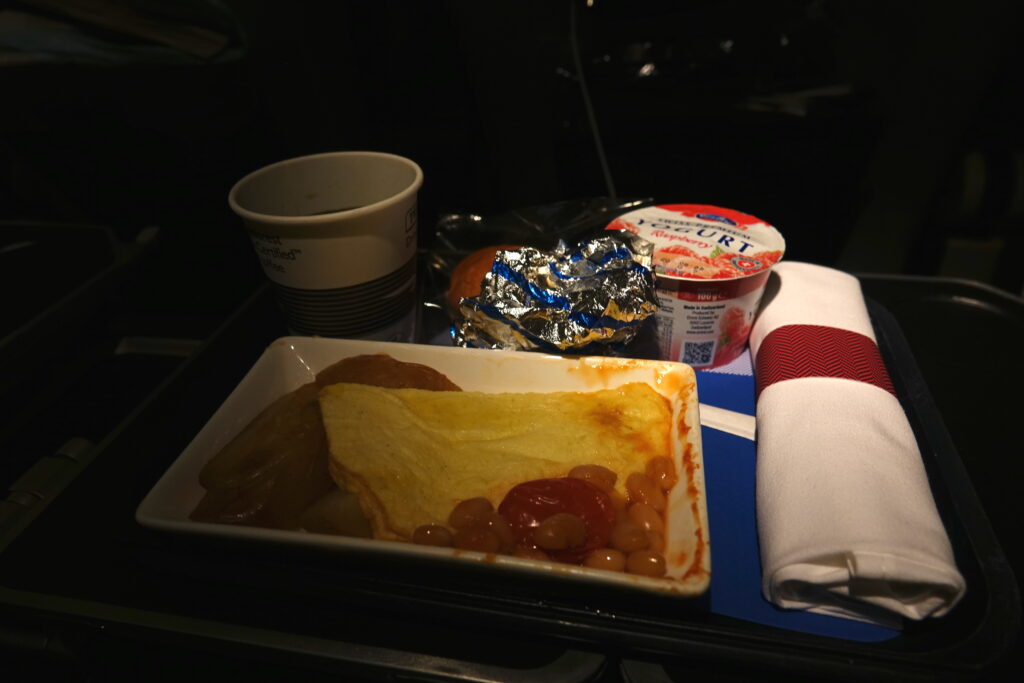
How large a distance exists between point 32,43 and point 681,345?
107cm

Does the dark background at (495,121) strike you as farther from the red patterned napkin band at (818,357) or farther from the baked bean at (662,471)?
the baked bean at (662,471)

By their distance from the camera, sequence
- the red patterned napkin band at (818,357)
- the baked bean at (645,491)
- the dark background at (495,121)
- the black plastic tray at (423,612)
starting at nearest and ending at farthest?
1. the black plastic tray at (423,612)
2. the baked bean at (645,491)
3. the red patterned napkin band at (818,357)
4. the dark background at (495,121)

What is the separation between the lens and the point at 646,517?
60cm

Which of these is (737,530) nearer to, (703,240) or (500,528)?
(500,528)

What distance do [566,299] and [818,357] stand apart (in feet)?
1.02

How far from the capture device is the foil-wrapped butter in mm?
763

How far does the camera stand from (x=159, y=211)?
3.86 feet

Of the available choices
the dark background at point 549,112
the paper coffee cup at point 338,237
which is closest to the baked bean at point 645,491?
the paper coffee cup at point 338,237

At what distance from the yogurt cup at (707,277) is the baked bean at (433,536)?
1.30 ft

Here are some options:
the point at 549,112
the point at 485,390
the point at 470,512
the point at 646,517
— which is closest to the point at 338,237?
the point at 485,390

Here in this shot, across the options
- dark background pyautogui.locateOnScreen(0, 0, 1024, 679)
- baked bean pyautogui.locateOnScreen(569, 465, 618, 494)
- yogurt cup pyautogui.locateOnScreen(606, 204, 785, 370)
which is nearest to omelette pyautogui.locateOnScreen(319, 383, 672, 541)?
baked bean pyautogui.locateOnScreen(569, 465, 618, 494)

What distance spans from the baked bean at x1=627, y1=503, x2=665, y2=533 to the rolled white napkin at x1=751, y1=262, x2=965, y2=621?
0.10 meters

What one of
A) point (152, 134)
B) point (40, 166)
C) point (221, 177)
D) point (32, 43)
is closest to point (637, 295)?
point (221, 177)

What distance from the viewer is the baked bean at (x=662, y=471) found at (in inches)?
25.1
